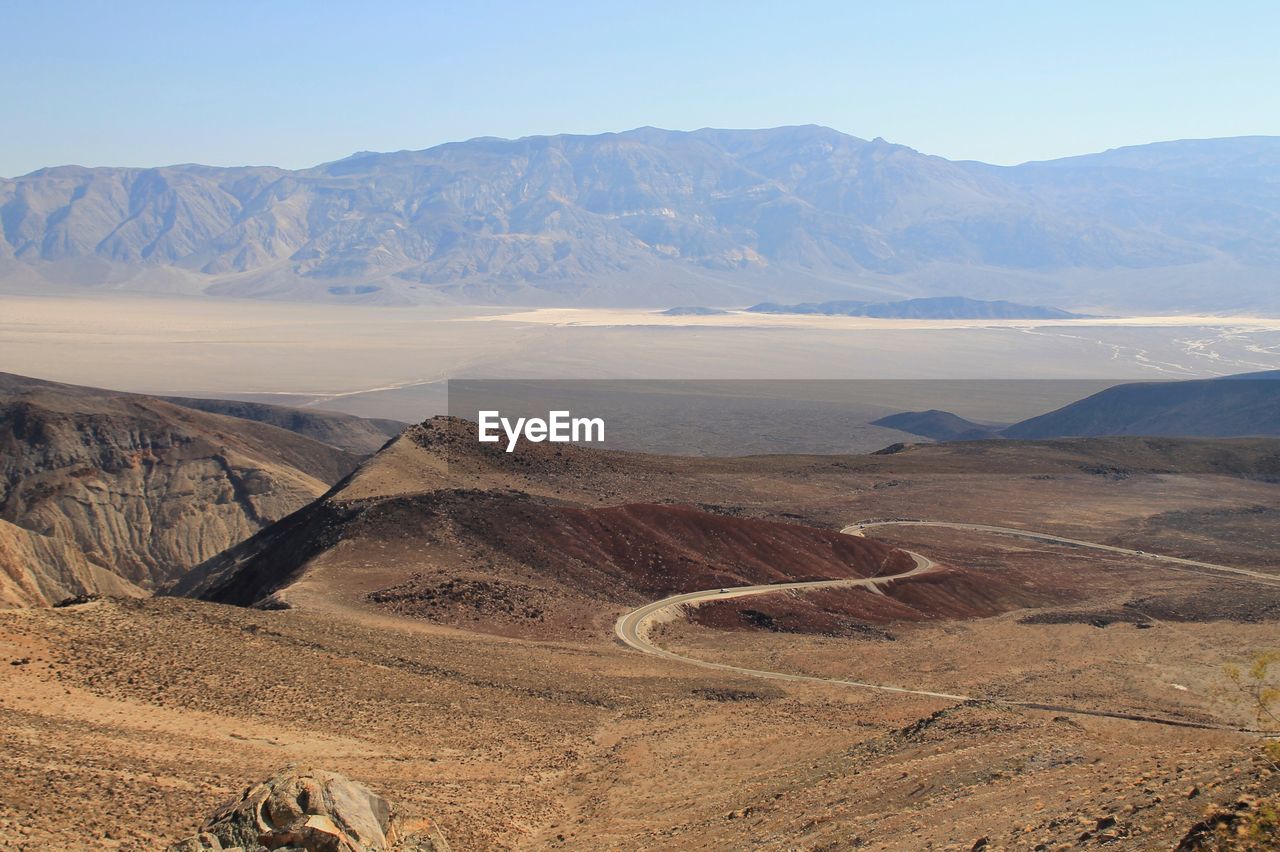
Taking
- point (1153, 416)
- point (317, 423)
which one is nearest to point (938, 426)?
point (1153, 416)

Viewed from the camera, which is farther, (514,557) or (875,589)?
(875,589)

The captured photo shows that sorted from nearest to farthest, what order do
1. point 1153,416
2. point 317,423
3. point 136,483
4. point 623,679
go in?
1. point 623,679
2. point 136,483
3. point 317,423
4. point 1153,416

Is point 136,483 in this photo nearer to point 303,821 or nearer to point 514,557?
point 514,557

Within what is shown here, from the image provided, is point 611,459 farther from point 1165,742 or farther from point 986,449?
point 1165,742

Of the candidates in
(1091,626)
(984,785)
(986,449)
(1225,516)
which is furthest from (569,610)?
(986,449)

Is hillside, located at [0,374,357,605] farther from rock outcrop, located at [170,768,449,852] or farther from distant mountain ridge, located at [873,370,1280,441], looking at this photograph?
distant mountain ridge, located at [873,370,1280,441]
